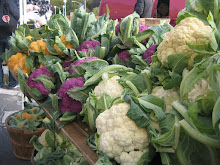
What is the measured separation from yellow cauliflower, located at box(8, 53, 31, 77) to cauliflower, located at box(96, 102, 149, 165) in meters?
1.38

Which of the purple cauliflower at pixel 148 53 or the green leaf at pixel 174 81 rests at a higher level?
the purple cauliflower at pixel 148 53

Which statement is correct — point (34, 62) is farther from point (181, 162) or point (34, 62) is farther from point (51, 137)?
point (181, 162)

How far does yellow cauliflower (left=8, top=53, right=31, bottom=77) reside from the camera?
2.08 metres

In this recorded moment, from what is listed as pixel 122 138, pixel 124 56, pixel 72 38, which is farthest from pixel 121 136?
pixel 72 38

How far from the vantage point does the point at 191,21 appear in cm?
98

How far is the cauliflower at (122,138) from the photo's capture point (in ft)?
2.90

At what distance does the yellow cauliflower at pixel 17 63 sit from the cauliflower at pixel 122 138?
4.53 ft

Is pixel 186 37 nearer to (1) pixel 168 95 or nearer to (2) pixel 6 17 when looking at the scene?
(1) pixel 168 95

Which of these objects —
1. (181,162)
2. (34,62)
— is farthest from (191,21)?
(34,62)

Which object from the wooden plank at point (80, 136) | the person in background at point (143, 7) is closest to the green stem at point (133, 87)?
the wooden plank at point (80, 136)

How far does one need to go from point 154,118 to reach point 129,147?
15 centimetres

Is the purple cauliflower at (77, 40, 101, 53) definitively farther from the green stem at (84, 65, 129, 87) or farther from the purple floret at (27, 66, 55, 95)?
the green stem at (84, 65, 129, 87)

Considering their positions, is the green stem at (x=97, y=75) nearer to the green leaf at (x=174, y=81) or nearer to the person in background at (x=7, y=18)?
the green leaf at (x=174, y=81)

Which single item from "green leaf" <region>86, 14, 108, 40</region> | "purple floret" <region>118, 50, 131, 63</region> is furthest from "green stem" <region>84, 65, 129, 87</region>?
"green leaf" <region>86, 14, 108, 40</region>
